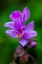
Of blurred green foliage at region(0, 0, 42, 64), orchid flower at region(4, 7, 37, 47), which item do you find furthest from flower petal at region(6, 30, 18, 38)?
blurred green foliage at region(0, 0, 42, 64)

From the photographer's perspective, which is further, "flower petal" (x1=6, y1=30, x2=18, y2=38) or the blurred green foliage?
the blurred green foliage

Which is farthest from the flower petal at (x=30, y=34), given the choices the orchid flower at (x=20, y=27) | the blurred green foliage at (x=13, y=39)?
the blurred green foliage at (x=13, y=39)

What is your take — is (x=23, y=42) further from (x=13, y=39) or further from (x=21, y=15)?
(x=13, y=39)

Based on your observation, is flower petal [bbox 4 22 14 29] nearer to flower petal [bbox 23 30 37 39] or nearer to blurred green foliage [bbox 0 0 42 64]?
flower petal [bbox 23 30 37 39]

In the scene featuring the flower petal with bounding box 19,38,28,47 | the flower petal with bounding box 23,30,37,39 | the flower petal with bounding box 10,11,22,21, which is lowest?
the flower petal with bounding box 19,38,28,47

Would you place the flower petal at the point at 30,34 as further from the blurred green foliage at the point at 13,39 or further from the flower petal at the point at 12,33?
the blurred green foliage at the point at 13,39

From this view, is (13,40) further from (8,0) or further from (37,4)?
(8,0)

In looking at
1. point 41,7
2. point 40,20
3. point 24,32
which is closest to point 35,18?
point 40,20

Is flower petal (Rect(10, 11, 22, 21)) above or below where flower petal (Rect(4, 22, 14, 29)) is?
→ above
